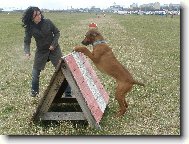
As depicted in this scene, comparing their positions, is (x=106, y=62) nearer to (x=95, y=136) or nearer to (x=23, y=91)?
(x=95, y=136)

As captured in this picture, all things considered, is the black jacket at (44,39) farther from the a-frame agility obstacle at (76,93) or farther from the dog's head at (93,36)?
the dog's head at (93,36)

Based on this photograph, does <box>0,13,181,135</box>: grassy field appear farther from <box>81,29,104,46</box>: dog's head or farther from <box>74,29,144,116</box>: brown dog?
<box>81,29,104,46</box>: dog's head

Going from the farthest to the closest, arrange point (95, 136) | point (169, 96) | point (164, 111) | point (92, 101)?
point (169, 96)
point (164, 111)
point (92, 101)
point (95, 136)

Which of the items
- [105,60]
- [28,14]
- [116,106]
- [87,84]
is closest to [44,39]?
[28,14]

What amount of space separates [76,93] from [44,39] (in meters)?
2.41

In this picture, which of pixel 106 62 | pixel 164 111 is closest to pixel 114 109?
pixel 164 111

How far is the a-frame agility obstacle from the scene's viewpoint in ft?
28.7

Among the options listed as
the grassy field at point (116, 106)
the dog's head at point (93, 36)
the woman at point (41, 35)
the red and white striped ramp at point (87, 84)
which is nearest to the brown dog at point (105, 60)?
the dog's head at point (93, 36)

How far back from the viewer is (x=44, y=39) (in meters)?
10.7

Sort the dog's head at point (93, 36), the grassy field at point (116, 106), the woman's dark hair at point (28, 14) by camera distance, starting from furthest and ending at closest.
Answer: the woman's dark hair at point (28, 14) → the grassy field at point (116, 106) → the dog's head at point (93, 36)

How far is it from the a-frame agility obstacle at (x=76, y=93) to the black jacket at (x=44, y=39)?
107 centimetres

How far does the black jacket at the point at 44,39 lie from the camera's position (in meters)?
10.5

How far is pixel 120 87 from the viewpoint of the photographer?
8867 mm

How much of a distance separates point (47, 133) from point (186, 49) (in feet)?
13.3
